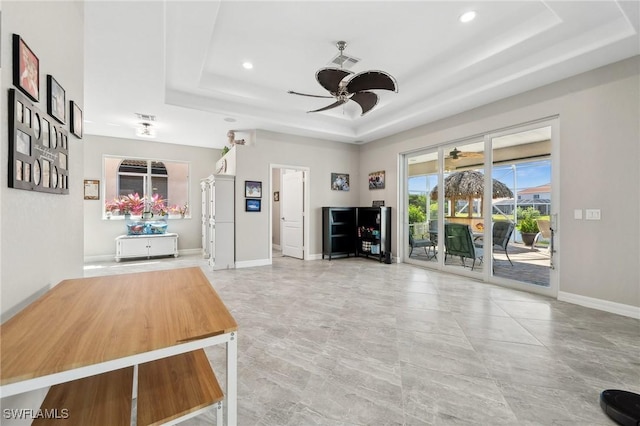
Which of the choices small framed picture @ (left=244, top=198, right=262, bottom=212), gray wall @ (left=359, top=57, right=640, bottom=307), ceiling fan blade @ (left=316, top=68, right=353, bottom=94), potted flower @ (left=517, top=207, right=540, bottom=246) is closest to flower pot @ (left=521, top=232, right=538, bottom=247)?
potted flower @ (left=517, top=207, right=540, bottom=246)

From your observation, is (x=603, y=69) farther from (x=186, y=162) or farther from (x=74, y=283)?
(x=186, y=162)

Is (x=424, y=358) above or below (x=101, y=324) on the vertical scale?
below

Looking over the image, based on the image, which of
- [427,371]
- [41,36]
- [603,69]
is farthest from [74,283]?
[603,69]

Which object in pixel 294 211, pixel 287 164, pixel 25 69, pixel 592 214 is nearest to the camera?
pixel 25 69

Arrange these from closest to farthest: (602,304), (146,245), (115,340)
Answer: (115,340), (602,304), (146,245)

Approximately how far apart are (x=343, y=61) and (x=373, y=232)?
13.2 ft

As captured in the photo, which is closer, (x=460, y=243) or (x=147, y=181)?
(x=460, y=243)

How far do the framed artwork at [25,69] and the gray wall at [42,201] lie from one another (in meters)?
0.02

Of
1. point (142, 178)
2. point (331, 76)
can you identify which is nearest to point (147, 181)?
point (142, 178)

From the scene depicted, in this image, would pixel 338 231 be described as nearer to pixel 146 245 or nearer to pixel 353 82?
pixel 353 82

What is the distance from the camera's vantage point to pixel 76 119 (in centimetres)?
212

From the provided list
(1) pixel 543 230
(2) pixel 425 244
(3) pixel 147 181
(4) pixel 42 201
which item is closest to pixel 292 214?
(2) pixel 425 244

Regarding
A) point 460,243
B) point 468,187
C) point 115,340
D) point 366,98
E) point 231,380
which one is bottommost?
point 231,380

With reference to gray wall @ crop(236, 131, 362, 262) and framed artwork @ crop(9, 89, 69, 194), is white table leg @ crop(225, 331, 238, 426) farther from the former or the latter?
gray wall @ crop(236, 131, 362, 262)
